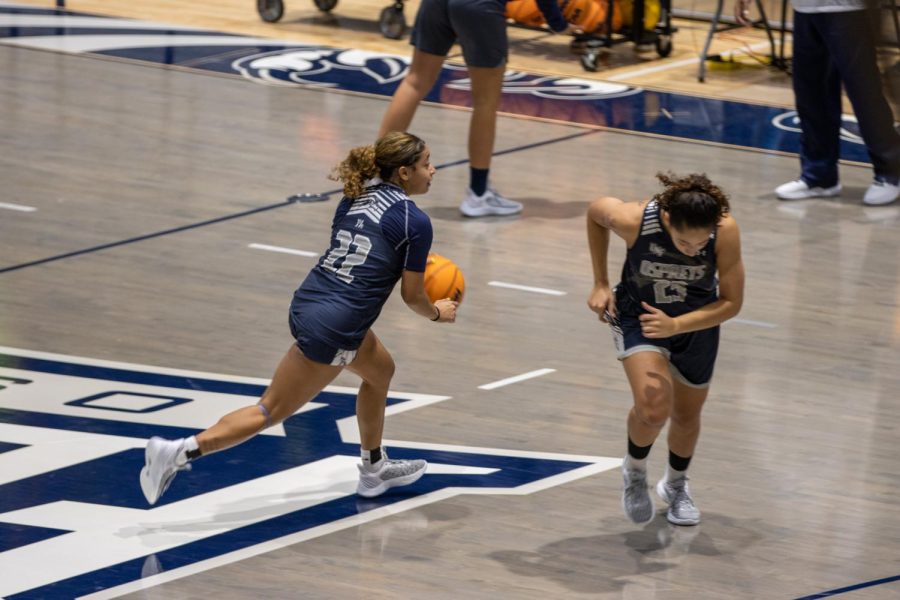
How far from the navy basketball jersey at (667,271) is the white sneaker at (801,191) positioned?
5232 millimetres

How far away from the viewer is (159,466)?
200 inches

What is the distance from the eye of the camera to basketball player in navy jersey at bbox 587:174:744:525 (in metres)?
4.91

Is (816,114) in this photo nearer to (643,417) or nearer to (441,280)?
(441,280)

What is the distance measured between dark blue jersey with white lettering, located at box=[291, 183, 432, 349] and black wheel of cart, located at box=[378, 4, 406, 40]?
10819 millimetres

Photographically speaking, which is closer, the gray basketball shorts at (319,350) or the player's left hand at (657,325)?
the player's left hand at (657,325)

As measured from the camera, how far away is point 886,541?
5301 mm

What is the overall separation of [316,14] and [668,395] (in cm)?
1282

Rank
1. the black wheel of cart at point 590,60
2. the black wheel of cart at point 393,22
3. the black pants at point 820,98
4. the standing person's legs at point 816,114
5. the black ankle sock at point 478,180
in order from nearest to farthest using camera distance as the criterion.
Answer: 1. the black ankle sock at point 478,180
2. the black pants at point 820,98
3. the standing person's legs at point 816,114
4. the black wheel of cart at point 590,60
5. the black wheel of cart at point 393,22

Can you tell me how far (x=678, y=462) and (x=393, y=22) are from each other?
11133 millimetres

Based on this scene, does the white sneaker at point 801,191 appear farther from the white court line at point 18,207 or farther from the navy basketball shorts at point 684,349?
the navy basketball shorts at point 684,349

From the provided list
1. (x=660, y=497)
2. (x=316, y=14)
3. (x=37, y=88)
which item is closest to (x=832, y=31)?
(x=660, y=497)

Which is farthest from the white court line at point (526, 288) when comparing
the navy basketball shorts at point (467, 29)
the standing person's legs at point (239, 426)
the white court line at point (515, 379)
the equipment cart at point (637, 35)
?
the equipment cart at point (637, 35)

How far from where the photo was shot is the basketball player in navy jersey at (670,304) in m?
4.91

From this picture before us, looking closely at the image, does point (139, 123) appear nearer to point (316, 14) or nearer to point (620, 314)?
point (316, 14)
